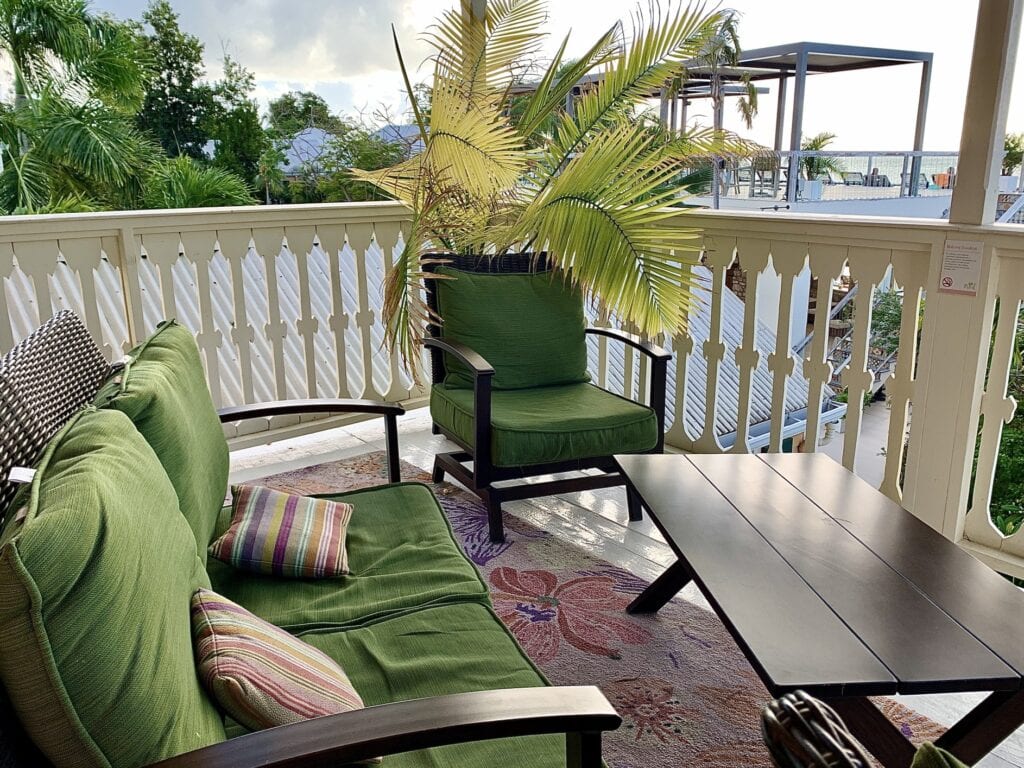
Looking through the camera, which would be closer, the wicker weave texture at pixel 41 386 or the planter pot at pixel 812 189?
the wicker weave texture at pixel 41 386

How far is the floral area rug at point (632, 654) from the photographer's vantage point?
6.22 ft

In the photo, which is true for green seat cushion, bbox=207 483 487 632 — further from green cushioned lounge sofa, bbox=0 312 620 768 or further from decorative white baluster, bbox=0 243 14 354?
decorative white baluster, bbox=0 243 14 354

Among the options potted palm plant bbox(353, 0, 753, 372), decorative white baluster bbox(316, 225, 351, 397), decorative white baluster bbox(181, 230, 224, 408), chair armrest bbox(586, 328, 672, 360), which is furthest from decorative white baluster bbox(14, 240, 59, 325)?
chair armrest bbox(586, 328, 672, 360)

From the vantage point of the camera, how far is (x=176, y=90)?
53.7ft

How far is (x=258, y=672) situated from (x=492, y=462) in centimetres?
169

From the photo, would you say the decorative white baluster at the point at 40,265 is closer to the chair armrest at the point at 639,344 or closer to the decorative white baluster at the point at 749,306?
the chair armrest at the point at 639,344

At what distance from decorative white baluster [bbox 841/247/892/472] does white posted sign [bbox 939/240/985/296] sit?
0.22m

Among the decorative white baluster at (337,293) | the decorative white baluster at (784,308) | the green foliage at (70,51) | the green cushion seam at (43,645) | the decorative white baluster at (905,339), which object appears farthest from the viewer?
the green foliage at (70,51)

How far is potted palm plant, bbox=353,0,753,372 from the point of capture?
9.71ft

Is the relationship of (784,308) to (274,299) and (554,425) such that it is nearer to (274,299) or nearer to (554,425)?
(554,425)

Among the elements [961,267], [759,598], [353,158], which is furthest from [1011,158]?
[353,158]

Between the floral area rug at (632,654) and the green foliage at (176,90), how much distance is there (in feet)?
50.7

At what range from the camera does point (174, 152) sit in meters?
16.2

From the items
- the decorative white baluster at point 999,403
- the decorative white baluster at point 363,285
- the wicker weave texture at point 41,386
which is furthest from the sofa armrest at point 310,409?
the decorative white baluster at point 999,403
